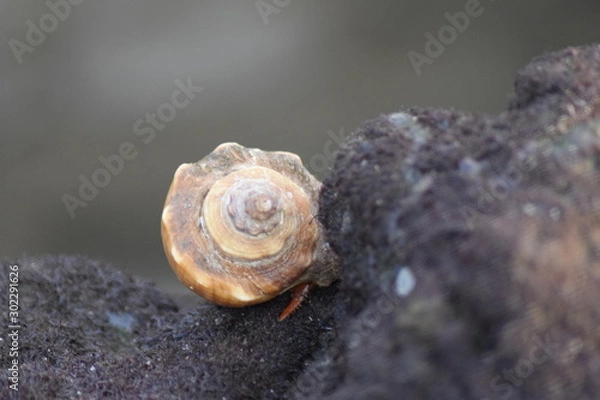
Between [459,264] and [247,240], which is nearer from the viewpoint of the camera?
[459,264]

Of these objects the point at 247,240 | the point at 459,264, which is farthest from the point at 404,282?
the point at 247,240

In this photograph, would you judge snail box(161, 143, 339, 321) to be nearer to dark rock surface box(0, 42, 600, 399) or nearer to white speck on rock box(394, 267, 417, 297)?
dark rock surface box(0, 42, 600, 399)

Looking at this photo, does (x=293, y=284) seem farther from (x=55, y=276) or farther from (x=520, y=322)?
(x=55, y=276)

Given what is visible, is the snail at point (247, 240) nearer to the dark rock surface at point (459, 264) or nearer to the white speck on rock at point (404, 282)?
the dark rock surface at point (459, 264)

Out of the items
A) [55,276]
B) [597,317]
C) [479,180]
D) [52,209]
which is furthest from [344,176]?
[52,209]

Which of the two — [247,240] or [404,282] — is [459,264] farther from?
[247,240]

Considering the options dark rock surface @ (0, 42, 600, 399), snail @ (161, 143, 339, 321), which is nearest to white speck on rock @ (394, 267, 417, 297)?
dark rock surface @ (0, 42, 600, 399)
